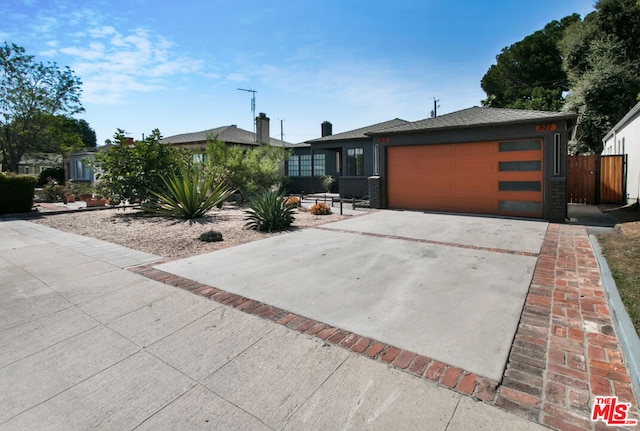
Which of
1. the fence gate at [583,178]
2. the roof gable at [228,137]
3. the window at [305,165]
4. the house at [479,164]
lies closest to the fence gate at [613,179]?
the fence gate at [583,178]

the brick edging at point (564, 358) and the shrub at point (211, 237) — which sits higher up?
the shrub at point (211, 237)

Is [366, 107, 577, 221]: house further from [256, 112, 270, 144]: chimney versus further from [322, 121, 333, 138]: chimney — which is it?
[256, 112, 270, 144]: chimney

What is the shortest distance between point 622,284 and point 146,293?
5.94 meters

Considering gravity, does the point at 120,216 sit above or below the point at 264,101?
below

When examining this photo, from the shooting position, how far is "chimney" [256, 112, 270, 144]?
71.3 feet

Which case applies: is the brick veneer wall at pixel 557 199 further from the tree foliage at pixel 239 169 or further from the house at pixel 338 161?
the tree foliage at pixel 239 169

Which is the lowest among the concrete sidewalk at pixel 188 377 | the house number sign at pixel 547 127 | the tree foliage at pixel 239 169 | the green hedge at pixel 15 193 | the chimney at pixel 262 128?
the concrete sidewalk at pixel 188 377

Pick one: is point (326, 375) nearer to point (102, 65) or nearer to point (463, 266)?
point (463, 266)

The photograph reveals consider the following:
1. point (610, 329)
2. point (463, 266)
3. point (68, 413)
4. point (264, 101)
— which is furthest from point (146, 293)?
point (264, 101)

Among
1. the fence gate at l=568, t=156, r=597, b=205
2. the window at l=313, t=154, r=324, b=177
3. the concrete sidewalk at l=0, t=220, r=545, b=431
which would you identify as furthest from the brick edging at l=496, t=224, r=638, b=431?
the window at l=313, t=154, r=324, b=177

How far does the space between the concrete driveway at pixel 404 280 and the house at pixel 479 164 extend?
2.09 m

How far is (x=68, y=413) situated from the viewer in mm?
2182

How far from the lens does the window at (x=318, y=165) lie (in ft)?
68.1

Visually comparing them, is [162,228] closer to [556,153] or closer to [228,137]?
[556,153]
